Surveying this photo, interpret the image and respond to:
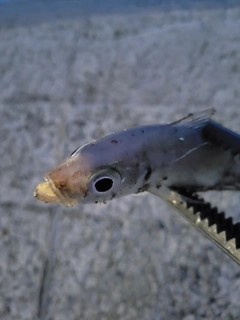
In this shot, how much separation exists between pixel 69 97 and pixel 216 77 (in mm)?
402

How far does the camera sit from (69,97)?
1.15 m

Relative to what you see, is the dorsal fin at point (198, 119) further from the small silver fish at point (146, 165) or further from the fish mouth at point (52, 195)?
the fish mouth at point (52, 195)

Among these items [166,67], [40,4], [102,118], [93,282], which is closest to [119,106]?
[102,118]

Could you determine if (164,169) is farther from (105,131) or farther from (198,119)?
(105,131)

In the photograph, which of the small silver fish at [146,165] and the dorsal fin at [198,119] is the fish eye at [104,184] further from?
the dorsal fin at [198,119]

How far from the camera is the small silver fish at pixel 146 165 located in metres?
0.53

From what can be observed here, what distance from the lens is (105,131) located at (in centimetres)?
105

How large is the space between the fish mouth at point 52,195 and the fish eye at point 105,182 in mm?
31

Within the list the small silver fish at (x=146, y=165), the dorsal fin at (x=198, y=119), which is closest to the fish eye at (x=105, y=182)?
the small silver fish at (x=146, y=165)

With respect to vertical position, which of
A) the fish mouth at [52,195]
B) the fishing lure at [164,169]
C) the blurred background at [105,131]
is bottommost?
the fishing lure at [164,169]

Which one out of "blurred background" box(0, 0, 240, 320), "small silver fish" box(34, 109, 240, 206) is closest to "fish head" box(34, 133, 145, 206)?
"small silver fish" box(34, 109, 240, 206)

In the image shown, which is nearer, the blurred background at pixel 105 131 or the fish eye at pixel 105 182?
the fish eye at pixel 105 182

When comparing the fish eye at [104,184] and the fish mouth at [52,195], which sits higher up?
the fish mouth at [52,195]

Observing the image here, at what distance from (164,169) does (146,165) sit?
3cm
